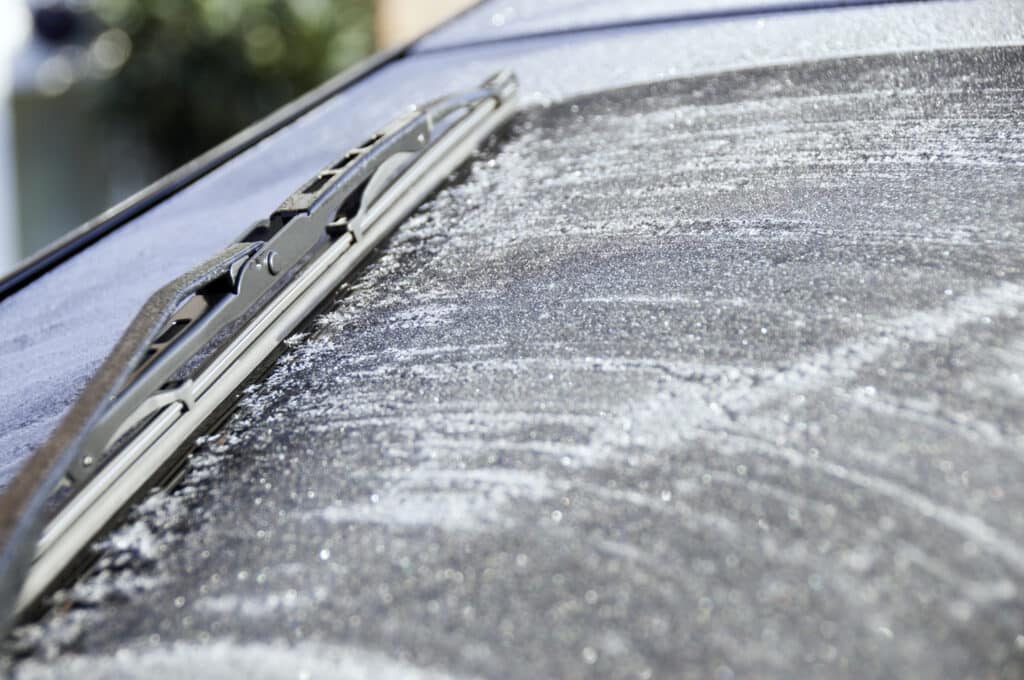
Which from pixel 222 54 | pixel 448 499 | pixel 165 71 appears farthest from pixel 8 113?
pixel 448 499

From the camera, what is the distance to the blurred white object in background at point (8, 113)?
10.3 metres

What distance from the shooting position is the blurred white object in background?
10344 mm

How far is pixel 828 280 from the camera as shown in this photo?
3.01 ft

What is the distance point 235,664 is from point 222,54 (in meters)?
12.1

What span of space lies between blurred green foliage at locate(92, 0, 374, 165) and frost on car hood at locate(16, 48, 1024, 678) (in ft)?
37.2

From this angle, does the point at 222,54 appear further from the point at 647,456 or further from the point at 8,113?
the point at 647,456

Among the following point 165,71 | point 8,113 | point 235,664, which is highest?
point 235,664

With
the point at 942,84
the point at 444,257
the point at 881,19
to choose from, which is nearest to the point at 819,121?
the point at 942,84

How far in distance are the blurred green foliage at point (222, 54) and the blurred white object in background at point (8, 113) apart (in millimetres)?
1196

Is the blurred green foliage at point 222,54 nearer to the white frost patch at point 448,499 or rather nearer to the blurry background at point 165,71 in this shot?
the blurry background at point 165,71

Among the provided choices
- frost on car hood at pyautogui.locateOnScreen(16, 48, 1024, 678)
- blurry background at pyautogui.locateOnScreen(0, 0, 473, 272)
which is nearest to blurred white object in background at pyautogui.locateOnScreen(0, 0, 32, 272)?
blurry background at pyautogui.locateOnScreen(0, 0, 473, 272)

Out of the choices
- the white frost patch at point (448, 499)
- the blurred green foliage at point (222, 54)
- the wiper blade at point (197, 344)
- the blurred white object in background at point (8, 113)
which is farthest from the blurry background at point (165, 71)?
the white frost patch at point (448, 499)

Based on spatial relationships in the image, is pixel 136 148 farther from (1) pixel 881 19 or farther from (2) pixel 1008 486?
(2) pixel 1008 486

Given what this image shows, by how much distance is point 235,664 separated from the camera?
0.65 metres
